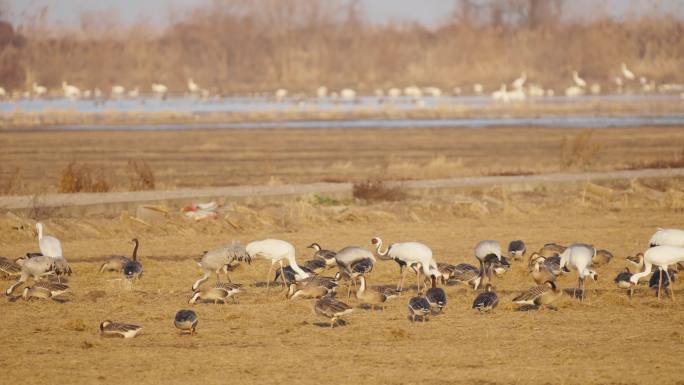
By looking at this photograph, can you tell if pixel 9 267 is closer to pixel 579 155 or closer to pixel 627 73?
pixel 579 155

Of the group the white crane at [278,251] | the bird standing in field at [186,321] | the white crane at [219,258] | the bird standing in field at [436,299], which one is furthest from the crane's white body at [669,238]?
the bird standing in field at [186,321]

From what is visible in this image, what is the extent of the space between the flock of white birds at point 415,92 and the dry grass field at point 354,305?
51.3 meters

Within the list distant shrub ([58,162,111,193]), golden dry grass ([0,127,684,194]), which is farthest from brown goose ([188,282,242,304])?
golden dry grass ([0,127,684,194])

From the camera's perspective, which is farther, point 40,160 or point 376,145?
point 376,145

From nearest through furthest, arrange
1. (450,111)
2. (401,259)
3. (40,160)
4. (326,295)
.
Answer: (326,295)
(401,259)
(40,160)
(450,111)

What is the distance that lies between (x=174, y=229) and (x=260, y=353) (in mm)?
10252

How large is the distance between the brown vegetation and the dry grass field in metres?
70.4

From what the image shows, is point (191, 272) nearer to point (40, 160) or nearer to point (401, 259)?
point (401, 259)

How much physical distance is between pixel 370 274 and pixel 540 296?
3592mm

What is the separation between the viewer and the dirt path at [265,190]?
77.8 feet

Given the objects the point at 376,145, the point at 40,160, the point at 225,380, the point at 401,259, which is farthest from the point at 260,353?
the point at 376,145

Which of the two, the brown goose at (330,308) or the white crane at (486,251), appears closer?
the brown goose at (330,308)

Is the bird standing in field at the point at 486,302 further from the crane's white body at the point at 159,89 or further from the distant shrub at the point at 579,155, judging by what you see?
the crane's white body at the point at 159,89

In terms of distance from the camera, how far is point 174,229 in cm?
2236
